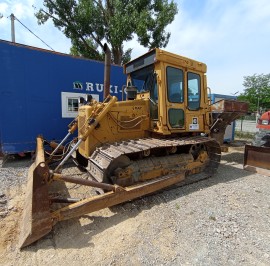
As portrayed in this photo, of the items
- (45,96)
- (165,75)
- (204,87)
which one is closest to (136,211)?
(165,75)

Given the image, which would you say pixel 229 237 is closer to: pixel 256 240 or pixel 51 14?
pixel 256 240

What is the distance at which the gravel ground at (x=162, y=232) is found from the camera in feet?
8.45

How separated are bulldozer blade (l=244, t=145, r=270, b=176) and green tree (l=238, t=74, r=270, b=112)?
24032 millimetres

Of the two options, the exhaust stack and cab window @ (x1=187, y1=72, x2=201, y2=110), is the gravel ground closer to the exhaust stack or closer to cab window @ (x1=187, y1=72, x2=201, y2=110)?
cab window @ (x1=187, y1=72, x2=201, y2=110)

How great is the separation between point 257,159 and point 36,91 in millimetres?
6980

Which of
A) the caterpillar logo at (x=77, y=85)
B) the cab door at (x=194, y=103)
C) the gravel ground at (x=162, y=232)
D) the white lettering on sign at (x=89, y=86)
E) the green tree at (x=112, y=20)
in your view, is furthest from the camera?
the green tree at (x=112, y=20)

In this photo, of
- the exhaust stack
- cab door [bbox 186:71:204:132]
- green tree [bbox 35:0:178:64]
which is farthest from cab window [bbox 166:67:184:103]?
green tree [bbox 35:0:178:64]

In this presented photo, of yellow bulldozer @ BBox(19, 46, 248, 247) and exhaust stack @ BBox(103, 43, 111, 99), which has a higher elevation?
exhaust stack @ BBox(103, 43, 111, 99)

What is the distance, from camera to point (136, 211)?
3693 millimetres

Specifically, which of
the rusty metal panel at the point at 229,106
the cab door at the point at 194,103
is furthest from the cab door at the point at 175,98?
the rusty metal panel at the point at 229,106

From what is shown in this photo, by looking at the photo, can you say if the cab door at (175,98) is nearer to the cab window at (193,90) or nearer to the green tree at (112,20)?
the cab window at (193,90)

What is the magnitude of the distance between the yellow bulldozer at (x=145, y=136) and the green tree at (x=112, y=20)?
9122 mm

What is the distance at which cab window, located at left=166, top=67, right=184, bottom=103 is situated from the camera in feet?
15.5

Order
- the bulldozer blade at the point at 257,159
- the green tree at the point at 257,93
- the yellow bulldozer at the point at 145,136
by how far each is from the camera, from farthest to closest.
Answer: the green tree at the point at 257,93 < the bulldozer blade at the point at 257,159 < the yellow bulldozer at the point at 145,136
